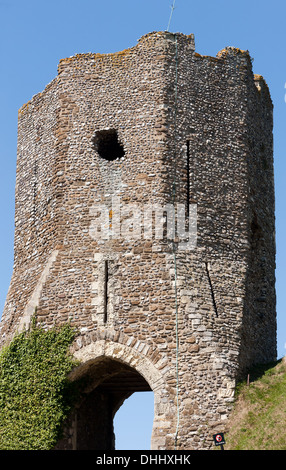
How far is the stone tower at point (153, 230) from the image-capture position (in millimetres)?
24484

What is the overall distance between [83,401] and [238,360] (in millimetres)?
4051

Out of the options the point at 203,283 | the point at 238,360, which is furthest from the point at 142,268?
the point at 238,360

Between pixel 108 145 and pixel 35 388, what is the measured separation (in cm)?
652

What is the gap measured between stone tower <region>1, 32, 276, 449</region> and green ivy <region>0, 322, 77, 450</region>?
40 cm

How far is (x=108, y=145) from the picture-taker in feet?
89.6

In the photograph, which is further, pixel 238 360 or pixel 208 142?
pixel 208 142

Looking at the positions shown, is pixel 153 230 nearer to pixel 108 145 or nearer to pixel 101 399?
pixel 108 145

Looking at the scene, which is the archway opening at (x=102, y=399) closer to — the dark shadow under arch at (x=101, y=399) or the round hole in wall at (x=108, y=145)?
the dark shadow under arch at (x=101, y=399)

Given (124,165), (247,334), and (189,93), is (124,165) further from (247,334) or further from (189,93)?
(247,334)

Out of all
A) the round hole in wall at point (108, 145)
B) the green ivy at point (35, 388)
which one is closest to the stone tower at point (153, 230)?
the round hole in wall at point (108, 145)

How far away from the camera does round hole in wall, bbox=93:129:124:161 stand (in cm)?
2701

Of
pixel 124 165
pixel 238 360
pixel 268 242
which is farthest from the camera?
pixel 268 242

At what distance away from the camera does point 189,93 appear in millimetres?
26953
